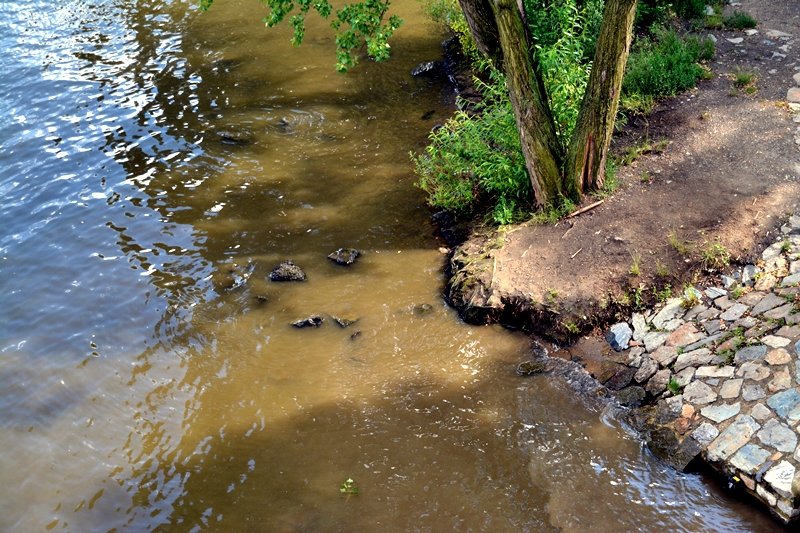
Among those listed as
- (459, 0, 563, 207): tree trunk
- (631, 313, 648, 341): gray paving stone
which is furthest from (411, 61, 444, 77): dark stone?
(631, 313, 648, 341): gray paving stone

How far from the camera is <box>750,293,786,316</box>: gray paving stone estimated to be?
7.31 meters

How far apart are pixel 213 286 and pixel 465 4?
201 inches

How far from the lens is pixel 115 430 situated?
305 inches

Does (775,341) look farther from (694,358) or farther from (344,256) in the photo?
(344,256)

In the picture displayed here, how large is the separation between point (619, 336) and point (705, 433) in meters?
1.50

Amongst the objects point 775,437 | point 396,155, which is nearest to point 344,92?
point 396,155

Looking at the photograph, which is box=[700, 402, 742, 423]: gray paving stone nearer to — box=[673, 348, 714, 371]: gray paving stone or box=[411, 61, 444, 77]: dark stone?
box=[673, 348, 714, 371]: gray paving stone

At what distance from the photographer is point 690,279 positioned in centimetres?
805

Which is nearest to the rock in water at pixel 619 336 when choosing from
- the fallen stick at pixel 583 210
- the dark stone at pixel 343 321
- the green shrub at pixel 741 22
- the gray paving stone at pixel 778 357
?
the gray paving stone at pixel 778 357

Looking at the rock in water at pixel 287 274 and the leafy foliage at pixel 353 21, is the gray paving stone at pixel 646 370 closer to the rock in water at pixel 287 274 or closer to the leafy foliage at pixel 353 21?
the rock in water at pixel 287 274

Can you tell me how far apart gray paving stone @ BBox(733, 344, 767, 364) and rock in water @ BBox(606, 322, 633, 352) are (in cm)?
114

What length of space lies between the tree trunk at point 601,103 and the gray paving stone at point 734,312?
2.35m

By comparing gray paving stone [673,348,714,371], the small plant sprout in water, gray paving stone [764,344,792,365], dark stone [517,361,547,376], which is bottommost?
the small plant sprout in water

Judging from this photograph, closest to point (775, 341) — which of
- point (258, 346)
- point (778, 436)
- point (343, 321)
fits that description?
point (778, 436)
